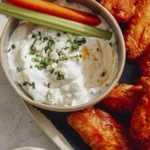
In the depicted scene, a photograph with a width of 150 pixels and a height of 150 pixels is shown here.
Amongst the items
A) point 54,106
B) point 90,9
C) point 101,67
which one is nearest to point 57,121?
point 54,106

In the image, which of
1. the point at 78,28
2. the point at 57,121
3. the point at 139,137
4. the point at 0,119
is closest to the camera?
the point at 139,137

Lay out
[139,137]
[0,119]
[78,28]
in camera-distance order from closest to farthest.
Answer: [139,137] → [78,28] → [0,119]

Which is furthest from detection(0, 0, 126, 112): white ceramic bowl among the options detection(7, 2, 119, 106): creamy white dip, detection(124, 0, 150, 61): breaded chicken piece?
detection(124, 0, 150, 61): breaded chicken piece

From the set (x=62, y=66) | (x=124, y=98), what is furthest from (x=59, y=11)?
(x=124, y=98)

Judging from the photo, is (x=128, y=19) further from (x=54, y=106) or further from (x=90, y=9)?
(x=54, y=106)

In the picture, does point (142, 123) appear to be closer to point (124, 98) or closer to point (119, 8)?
point (124, 98)

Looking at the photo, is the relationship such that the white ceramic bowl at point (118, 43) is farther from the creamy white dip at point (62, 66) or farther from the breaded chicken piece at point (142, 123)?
the breaded chicken piece at point (142, 123)

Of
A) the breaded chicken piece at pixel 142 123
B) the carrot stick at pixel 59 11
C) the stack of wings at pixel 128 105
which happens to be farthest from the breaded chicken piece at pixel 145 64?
the carrot stick at pixel 59 11
